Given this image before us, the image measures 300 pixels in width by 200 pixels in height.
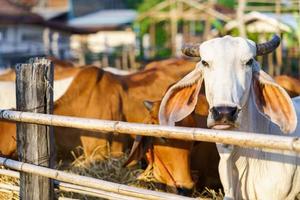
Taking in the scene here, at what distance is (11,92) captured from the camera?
643 cm

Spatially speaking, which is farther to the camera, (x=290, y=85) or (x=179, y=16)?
(x=179, y=16)

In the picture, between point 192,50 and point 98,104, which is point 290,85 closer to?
point 98,104

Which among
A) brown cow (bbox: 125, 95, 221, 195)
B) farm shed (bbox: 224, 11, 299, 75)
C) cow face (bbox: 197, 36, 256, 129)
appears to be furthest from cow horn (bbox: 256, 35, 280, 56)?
farm shed (bbox: 224, 11, 299, 75)

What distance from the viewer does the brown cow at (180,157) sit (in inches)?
176

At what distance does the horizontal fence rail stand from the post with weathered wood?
0.36 feet

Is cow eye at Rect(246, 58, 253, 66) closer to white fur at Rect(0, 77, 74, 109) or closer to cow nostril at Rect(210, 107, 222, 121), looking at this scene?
cow nostril at Rect(210, 107, 222, 121)

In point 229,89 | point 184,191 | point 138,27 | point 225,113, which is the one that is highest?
point 138,27

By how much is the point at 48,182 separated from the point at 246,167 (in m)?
1.28

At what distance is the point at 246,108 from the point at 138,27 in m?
24.1

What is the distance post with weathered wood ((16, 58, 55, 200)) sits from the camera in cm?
383

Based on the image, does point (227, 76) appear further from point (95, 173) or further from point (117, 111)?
point (117, 111)

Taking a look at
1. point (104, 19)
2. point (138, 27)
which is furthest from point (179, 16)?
point (104, 19)

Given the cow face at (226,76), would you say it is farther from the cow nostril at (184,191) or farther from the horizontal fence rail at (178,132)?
the cow nostril at (184,191)

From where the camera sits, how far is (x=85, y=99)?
6289 mm
